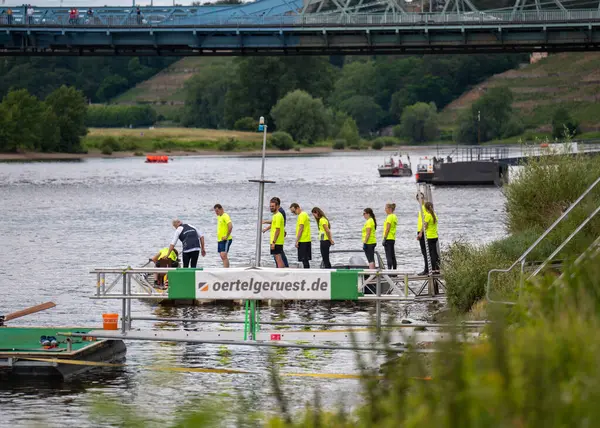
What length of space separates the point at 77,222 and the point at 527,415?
53.6m

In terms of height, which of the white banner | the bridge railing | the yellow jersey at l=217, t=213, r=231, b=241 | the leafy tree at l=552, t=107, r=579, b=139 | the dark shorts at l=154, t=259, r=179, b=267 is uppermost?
the bridge railing

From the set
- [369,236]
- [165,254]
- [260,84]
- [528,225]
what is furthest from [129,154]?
[369,236]

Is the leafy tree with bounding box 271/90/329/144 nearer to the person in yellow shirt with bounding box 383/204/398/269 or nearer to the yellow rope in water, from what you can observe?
the person in yellow shirt with bounding box 383/204/398/269

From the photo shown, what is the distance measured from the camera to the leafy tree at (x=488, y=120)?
191m

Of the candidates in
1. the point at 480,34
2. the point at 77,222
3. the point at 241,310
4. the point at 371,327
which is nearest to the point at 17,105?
the point at 480,34

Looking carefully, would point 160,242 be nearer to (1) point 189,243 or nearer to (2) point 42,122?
(1) point 189,243

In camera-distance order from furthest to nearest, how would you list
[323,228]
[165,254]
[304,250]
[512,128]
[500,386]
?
1. [512,128]
2. [304,250]
3. [323,228]
4. [165,254]
5. [500,386]

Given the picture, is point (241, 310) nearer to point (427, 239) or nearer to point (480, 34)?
point (427, 239)

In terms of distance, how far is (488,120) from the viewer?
192m

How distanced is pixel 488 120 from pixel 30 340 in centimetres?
17732

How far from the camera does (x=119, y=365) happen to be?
1970cm

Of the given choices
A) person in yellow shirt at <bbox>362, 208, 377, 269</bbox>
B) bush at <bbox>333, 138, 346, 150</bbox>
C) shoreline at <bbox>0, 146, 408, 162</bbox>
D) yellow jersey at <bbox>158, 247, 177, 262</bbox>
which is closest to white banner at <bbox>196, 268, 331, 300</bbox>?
yellow jersey at <bbox>158, 247, 177, 262</bbox>

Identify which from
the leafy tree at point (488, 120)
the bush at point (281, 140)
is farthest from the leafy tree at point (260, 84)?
the leafy tree at point (488, 120)

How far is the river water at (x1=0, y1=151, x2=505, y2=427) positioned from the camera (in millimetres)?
17500
